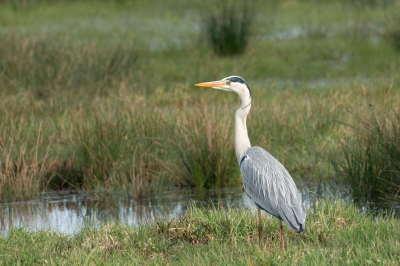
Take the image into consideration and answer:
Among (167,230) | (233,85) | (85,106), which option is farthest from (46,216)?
(85,106)

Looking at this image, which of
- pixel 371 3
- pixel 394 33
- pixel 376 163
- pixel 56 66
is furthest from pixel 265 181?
pixel 371 3

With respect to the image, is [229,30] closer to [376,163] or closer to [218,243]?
[376,163]

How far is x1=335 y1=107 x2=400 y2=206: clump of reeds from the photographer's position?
5.71 meters

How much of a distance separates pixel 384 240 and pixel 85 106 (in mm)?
6404

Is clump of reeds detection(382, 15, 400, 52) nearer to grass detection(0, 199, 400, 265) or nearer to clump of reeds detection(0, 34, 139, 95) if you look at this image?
clump of reeds detection(0, 34, 139, 95)

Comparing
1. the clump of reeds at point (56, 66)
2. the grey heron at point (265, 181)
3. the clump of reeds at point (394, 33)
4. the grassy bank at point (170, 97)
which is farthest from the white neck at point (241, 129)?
the clump of reeds at point (394, 33)

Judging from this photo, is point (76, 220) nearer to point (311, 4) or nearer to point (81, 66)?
point (81, 66)

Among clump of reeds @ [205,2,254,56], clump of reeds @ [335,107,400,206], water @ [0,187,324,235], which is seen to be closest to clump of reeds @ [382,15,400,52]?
clump of reeds @ [205,2,254,56]

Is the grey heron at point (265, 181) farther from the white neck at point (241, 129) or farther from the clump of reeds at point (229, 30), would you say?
the clump of reeds at point (229, 30)

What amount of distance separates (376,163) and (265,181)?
202 cm

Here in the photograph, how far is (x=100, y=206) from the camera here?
20.5ft

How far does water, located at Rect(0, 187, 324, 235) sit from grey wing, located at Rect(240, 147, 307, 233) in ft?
4.04

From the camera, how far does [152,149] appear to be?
7.30 meters

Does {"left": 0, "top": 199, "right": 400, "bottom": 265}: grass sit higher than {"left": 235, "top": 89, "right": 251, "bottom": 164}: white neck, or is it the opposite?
{"left": 235, "top": 89, "right": 251, "bottom": 164}: white neck
